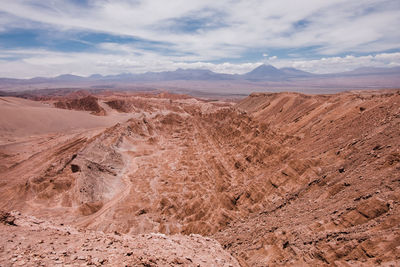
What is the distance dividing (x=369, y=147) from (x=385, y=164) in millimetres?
4082

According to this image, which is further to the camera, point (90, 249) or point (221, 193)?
point (221, 193)

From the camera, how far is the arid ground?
335 inches

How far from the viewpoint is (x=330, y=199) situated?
41.0ft

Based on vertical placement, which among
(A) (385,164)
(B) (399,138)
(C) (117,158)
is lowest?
(C) (117,158)

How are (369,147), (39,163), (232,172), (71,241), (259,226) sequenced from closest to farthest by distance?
(71,241), (259,226), (369,147), (232,172), (39,163)

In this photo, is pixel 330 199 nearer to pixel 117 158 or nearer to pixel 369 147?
pixel 369 147

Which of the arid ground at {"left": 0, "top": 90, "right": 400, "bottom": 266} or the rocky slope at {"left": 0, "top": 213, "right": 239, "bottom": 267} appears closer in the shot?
the rocky slope at {"left": 0, "top": 213, "right": 239, "bottom": 267}

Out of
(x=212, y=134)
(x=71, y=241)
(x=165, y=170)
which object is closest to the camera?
(x=71, y=241)

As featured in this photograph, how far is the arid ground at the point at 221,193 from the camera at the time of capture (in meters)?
8.51

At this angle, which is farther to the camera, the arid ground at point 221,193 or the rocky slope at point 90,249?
the arid ground at point 221,193

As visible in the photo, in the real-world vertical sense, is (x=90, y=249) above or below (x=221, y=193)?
above

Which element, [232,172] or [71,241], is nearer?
[71,241]

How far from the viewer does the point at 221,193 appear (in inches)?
844

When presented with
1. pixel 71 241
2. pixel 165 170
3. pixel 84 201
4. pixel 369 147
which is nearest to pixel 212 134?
pixel 165 170
